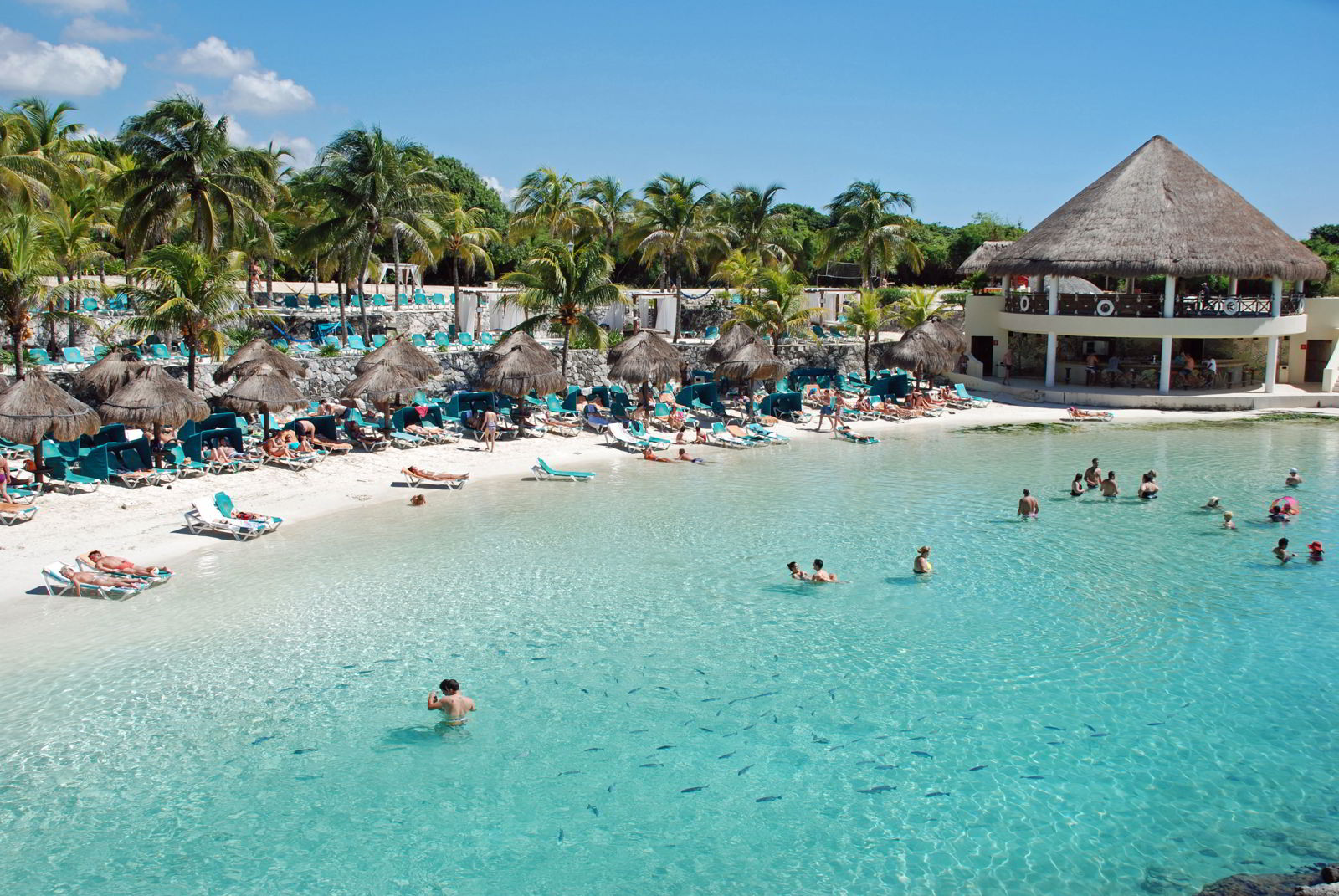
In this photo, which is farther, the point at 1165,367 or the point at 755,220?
the point at 755,220

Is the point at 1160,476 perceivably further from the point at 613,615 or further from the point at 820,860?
the point at 820,860

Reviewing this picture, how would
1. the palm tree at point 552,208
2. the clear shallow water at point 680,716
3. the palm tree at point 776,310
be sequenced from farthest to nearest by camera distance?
the palm tree at point 552,208 < the palm tree at point 776,310 < the clear shallow water at point 680,716

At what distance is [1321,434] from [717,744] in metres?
22.6

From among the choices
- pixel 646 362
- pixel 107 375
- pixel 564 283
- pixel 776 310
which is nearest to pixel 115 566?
pixel 107 375

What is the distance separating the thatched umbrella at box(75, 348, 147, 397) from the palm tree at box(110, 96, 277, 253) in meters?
6.82

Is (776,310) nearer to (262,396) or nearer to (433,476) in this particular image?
(433,476)

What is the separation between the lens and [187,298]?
20.8m

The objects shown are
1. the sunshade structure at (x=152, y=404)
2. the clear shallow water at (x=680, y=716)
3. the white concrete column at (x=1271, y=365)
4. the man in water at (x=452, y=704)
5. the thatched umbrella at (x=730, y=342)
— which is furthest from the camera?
the white concrete column at (x=1271, y=365)

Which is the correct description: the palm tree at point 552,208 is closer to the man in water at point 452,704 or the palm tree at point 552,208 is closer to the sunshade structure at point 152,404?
the sunshade structure at point 152,404

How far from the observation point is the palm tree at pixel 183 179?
25812 mm

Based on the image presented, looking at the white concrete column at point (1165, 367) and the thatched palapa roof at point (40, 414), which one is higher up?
the white concrete column at point (1165, 367)

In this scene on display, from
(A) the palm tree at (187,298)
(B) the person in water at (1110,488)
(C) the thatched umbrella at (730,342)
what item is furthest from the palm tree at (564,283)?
(B) the person in water at (1110,488)

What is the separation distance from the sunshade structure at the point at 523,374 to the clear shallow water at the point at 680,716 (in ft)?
20.1

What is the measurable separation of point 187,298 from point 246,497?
532cm
